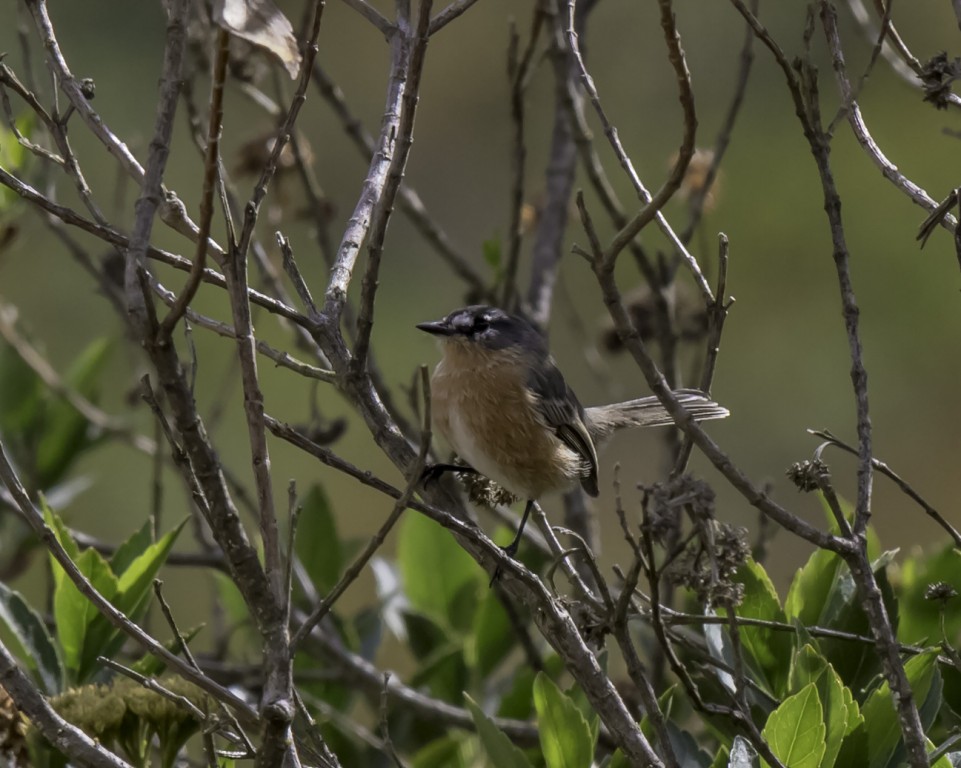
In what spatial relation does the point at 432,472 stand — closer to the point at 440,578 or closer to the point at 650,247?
the point at 440,578

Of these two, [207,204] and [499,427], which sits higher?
[207,204]

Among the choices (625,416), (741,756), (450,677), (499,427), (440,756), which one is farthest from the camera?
(625,416)

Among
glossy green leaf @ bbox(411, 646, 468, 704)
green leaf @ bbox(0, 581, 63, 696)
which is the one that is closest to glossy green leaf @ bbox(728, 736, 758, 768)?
green leaf @ bbox(0, 581, 63, 696)

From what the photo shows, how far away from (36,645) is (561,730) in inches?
49.0

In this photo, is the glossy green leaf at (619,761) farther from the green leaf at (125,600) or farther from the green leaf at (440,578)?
the green leaf at (440,578)

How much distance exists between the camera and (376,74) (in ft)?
26.8

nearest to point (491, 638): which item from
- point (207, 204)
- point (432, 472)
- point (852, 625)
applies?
point (432, 472)

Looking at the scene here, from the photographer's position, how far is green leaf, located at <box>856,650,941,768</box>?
2.20 m

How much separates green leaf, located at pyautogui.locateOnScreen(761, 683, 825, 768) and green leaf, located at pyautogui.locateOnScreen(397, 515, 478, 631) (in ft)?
6.55

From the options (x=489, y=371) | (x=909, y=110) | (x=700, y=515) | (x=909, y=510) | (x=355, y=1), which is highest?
(x=909, y=110)

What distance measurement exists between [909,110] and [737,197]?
3.99 feet

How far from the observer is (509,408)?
3820mm

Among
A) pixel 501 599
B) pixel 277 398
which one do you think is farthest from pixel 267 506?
pixel 277 398

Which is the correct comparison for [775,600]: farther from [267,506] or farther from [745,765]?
[267,506]
